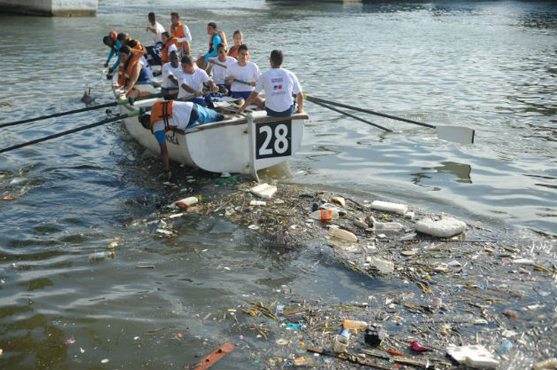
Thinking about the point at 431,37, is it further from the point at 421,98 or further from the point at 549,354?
the point at 549,354

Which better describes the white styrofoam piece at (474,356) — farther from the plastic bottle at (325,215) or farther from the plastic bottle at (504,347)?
the plastic bottle at (325,215)

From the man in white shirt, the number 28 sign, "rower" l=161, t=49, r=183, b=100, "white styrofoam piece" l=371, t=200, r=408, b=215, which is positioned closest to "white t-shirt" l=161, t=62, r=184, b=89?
"rower" l=161, t=49, r=183, b=100

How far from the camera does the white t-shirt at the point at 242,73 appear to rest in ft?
41.3

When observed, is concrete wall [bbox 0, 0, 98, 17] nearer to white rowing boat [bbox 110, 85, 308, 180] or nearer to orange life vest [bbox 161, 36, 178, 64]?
orange life vest [bbox 161, 36, 178, 64]

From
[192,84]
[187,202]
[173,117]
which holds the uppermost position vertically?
[192,84]

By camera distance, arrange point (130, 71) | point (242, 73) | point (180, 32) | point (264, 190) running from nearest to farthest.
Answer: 1. point (264, 190)
2. point (242, 73)
3. point (130, 71)
4. point (180, 32)

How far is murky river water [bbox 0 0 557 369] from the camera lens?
5988 mm

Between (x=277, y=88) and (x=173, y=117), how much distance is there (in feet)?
5.69

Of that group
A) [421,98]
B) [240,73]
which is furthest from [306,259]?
[421,98]

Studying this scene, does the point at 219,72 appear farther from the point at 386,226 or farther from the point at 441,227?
the point at 441,227

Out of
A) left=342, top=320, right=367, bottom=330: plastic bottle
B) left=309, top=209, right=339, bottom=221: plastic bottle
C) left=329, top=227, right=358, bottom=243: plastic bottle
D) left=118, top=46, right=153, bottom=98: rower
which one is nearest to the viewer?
left=342, top=320, right=367, bottom=330: plastic bottle

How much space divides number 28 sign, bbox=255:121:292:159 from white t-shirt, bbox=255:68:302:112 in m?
0.32

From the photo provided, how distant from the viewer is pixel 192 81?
11203 millimetres

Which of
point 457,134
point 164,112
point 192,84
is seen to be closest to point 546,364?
point 164,112
